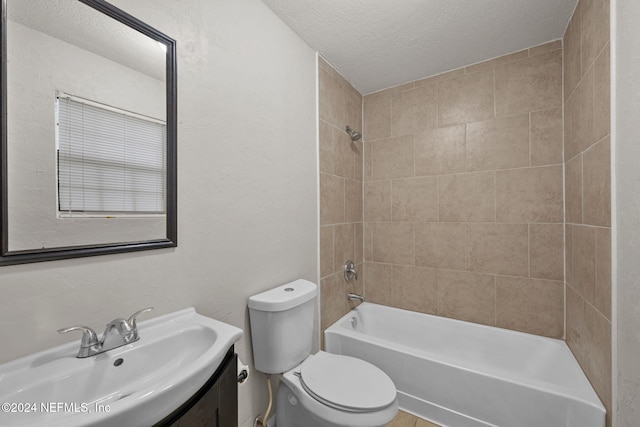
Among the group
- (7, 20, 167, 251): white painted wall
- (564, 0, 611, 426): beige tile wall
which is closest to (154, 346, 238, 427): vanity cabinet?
(7, 20, 167, 251): white painted wall

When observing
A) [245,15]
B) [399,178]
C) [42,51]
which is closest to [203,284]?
[42,51]

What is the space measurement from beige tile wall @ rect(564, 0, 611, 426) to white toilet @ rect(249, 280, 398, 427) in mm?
998

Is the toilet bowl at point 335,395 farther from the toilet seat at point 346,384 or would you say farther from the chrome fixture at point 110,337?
the chrome fixture at point 110,337

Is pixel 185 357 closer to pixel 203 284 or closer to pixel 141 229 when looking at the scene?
pixel 203 284

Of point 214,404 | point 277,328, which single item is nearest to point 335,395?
point 277,328

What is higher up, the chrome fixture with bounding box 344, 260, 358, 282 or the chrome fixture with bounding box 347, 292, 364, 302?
the chrome fixture with bounding box 344, 260, 358, 282

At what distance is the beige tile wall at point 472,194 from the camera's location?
1794 millimetres

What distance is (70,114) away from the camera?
0.82 meters

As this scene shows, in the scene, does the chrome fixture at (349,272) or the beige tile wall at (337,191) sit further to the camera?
the chrome fixture at (349,272)

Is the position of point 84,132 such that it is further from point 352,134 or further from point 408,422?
point 408,422

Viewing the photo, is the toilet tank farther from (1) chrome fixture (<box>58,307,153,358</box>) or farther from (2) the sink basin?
(1) chrome fixture (<box>58,307,153,358</box>)

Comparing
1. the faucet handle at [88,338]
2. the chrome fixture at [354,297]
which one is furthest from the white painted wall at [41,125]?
the chrome fixture at [354,297]

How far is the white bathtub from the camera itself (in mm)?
1310

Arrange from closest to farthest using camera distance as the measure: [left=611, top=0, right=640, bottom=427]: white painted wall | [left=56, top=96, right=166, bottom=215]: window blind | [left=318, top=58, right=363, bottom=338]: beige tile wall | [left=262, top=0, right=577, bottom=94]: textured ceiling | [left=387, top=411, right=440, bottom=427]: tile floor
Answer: [left=56, top=96, right=166, bottom=215]: window blind
[left=611, top=0, right=640, bottom=427]: white painted wall
[left=262, top=0, right=577, bottom=94]: textured ceiling
[left=387, top=411, right=440, bottom=427]: tile floor
[left=318, top=58, right=363, bottom=338]: beige tile wall
